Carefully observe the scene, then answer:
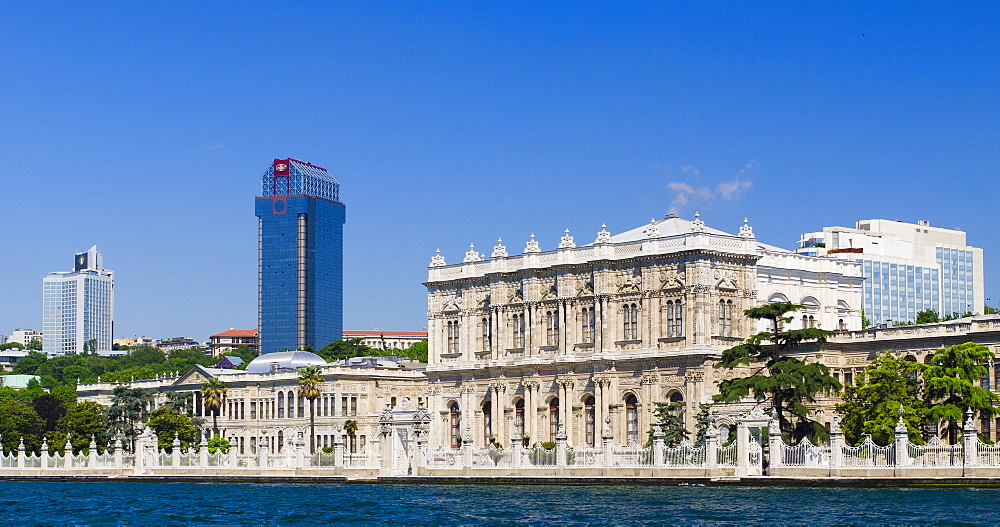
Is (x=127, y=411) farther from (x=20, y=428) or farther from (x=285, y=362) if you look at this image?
(x=285, y=362)

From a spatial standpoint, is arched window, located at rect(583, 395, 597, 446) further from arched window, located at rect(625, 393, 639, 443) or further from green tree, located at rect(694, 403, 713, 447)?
green tree, located at rect(694, 403, 713, 447)

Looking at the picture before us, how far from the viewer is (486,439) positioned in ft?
307

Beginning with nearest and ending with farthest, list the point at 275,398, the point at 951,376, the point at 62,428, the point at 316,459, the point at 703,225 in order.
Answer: the point at 951,376 < the point at 316,459 < the point at 703,225 < the point at 62,428 < the point at 275,398

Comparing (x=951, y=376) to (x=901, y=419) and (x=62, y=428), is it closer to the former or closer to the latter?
(x=901, y=419)

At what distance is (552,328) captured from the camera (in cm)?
9006

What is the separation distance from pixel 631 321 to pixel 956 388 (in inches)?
960

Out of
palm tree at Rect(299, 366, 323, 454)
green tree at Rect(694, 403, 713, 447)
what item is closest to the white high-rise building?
palm tree at Rect(299, 366, 323, 454)

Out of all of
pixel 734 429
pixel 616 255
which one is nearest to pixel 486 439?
pixel 616 255

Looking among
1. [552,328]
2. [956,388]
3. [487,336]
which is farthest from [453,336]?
[956,388]

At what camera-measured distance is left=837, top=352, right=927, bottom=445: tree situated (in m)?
63.7

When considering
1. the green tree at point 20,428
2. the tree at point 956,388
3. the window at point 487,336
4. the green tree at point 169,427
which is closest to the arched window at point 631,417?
the window at point 487,336

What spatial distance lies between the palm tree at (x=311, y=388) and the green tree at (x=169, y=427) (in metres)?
Answer: 7.77

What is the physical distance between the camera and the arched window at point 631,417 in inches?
3359

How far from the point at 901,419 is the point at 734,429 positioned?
31.6ft
